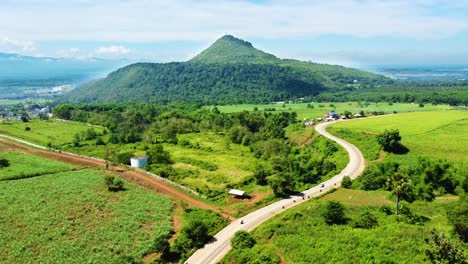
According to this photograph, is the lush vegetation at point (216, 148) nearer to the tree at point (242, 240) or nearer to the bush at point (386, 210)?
the tree at point (242, 240)

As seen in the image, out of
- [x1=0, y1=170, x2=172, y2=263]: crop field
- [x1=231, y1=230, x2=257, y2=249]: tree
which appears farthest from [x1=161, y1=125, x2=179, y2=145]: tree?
[x1=231, y1=230, x2=257, y2=249]: tree

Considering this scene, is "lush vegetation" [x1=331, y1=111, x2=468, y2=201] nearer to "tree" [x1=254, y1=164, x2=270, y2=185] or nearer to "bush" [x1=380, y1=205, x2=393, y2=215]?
"bush" [x1=380, y1=205, x2=393, y2=215]

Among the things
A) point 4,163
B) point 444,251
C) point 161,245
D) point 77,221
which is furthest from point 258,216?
point 4,163

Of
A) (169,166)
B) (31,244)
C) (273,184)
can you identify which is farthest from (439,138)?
(31,244)

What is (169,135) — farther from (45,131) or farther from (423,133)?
(423,133)

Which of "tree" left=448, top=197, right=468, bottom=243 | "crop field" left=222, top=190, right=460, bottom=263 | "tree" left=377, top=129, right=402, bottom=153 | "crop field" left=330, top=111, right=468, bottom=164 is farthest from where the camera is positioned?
"tree" left=377, top=129, right=402, bottom=153
